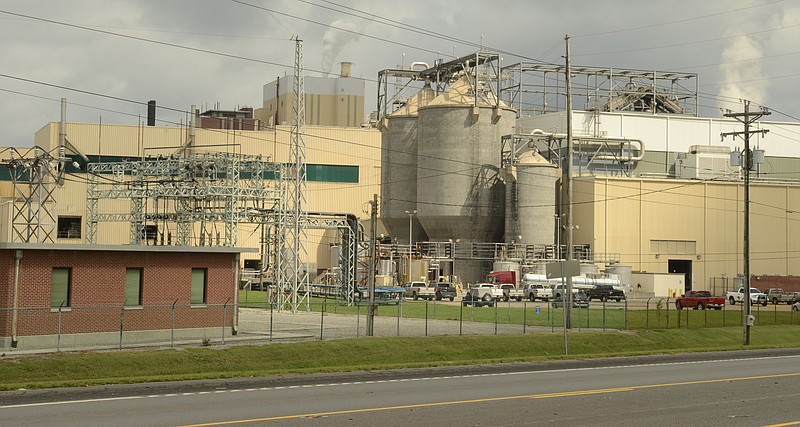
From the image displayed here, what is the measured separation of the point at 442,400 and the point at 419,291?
67525 millimetres

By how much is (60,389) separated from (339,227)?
58654mm

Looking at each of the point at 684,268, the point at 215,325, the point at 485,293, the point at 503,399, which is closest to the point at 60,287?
the point at 215,325

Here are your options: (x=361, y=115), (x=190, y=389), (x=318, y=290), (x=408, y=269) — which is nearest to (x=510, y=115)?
(x=408, y=269)

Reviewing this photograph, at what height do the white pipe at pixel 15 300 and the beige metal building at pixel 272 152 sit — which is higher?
the beige metal building at pixel 272 152

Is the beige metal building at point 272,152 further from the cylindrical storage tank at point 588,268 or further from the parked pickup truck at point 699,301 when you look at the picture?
the parked pickup truck at point 699,301

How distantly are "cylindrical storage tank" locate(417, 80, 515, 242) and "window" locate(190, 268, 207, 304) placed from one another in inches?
2533

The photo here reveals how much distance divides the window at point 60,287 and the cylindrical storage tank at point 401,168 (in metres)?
76.0

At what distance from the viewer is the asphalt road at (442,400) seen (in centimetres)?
1950

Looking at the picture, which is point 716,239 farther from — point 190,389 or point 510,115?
point 190,389

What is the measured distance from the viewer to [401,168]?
114500 millimetres

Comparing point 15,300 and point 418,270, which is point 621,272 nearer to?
point 418,270

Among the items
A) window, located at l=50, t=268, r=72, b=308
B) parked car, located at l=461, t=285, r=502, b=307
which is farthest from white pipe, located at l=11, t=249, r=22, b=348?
parked car, located at l=461, t=285, r=502, b=307

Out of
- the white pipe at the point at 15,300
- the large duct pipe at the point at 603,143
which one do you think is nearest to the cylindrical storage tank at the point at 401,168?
the large duct pipe at the point at 603,143

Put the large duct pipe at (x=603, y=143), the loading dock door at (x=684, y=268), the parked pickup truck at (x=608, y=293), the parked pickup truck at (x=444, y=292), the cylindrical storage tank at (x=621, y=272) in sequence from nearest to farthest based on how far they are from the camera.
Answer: the parked pickup truck at (x=444, y=292) < the parked pickup truck at (x=608, y=293) < the cylindrical storage tank at (x=621, y=272) < the loading dock door at (x=684, y=268) < the large duct pipe at (x=603, y=143)
